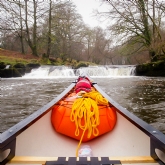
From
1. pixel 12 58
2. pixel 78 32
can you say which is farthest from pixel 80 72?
pixel 78 32

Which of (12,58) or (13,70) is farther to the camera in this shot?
(12,58)

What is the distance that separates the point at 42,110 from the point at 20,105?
323 cm

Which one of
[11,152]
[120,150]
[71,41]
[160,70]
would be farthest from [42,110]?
[71,41]

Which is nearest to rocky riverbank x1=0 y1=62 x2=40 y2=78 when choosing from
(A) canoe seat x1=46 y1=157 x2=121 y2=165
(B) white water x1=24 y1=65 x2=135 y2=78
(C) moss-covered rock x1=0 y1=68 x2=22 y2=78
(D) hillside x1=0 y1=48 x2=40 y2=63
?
(C) moss-covered rock x1=0 y1=68 x2=22 y2=78

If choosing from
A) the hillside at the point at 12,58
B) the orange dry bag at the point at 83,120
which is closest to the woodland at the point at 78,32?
the hillside at the point at 12,58

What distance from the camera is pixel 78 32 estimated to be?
29.1 meters

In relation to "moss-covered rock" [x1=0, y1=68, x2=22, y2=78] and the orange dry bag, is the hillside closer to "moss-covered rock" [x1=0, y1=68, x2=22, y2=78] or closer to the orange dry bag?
"moss-covered rock" [x1=0, y1=68, x2=22, y2=78]

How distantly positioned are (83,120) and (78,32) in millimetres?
28215

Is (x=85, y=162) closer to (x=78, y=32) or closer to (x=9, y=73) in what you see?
(x=9, y=73)

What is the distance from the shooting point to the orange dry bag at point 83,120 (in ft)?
A: 6.56

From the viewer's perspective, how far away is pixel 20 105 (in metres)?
5.15

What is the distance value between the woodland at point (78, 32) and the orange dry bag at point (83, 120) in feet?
15.9

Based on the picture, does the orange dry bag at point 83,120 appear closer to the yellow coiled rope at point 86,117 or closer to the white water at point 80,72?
the yellow coiled rope at point 86,117

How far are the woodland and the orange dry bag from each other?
4.83 m
